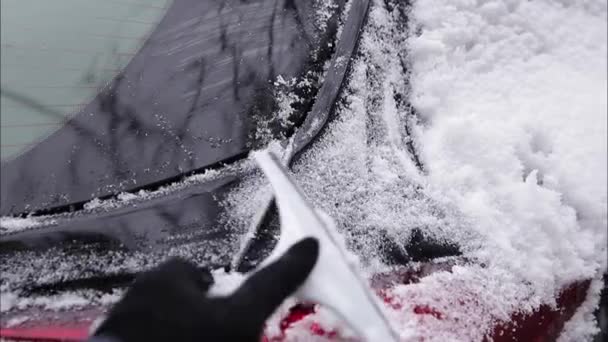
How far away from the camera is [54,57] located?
1.71 m

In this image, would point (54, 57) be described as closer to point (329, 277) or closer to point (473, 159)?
point (329, 277)

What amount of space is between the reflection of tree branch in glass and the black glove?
2.36 ft

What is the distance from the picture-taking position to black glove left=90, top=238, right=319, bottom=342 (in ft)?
A: 3.61

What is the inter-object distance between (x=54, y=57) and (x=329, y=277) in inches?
43.5

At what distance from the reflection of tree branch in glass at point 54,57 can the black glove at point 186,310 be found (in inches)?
28.3

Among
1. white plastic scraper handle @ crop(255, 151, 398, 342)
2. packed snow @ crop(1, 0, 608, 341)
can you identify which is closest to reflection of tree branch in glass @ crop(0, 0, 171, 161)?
packed snow @ crop(1, 0, 608, 341)

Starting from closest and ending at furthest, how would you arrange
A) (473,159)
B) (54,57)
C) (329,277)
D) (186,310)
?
(186,310) → (329,277) → (54,57) → (473,159)

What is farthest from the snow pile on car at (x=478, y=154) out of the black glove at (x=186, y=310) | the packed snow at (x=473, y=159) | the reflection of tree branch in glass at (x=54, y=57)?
the reflection of tree branch in glass at (x=54, y=57)

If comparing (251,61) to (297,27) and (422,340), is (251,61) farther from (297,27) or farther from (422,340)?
(422,340)

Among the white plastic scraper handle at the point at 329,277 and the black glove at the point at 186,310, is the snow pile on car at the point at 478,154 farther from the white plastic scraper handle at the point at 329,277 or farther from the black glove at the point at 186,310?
the black glove at the point at 186,310

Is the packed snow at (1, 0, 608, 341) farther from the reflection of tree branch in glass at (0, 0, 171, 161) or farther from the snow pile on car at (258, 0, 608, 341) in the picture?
the reflection of tree branch in glass at (0, 0, 171, 161)

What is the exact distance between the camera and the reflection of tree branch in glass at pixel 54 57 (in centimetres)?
164

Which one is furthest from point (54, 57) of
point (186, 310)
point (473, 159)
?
point (473, 159)

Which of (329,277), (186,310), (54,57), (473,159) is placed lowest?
(473,159)
